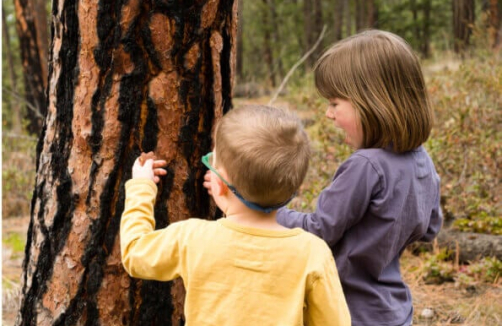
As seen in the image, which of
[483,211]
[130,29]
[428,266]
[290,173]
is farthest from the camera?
[483,211]

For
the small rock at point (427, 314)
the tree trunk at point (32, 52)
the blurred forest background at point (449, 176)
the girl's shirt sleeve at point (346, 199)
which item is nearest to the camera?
the girl's shirt sleeve at point (346, 199)

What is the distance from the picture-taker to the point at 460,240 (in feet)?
14.1

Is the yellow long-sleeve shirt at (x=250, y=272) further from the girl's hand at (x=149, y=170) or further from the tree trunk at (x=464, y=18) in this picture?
the tree trunk at (x=464, y=18)

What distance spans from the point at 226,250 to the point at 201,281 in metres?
0.13

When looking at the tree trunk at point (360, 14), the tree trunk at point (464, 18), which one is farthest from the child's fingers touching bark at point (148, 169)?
the tree trunk at point (360, 14)

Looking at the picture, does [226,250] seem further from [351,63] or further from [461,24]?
[461,24]

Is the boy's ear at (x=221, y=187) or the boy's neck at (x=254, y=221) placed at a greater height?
the boy's ear at (x=221, y=187)

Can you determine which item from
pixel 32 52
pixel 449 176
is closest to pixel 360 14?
pixel 32 52

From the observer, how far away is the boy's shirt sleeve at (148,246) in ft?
5.44

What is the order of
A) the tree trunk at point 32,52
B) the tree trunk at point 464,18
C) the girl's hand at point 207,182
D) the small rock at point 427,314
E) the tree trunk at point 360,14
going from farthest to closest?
the tree trunk at point 360,14 < the tree trunk at point 464,18 < the tree trunk at point 32,52 < the small rock at point 427,314 < the girl's hand at point 207,182

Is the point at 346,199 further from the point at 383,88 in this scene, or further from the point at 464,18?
the point at 464,18

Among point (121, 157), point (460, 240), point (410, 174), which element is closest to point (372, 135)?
point (410, 174)

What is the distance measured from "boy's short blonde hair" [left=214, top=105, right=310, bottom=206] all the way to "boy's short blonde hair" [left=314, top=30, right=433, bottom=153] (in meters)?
0.43

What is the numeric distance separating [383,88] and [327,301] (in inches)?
30.9
